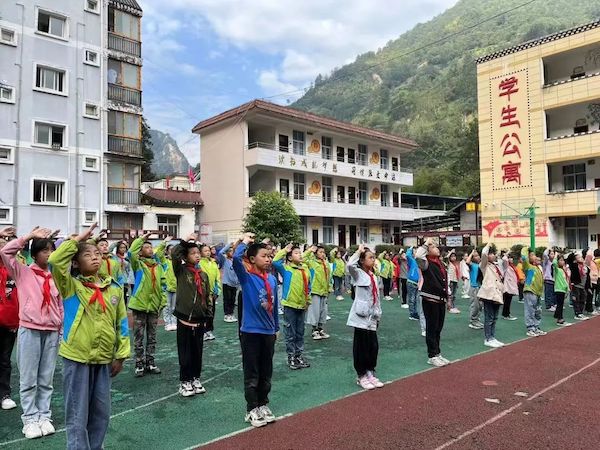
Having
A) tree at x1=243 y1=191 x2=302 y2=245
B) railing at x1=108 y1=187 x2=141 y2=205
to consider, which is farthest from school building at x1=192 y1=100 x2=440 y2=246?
railing at x1=108 y1=187 x2=141 y2=205

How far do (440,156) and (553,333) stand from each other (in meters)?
47.9

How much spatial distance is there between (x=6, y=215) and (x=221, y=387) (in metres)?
17.1

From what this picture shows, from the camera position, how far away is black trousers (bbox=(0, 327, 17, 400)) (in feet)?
15.4

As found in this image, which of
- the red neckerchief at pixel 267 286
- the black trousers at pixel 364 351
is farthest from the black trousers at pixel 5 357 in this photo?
the black trousers at pixel 364 351

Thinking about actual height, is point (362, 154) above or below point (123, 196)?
above

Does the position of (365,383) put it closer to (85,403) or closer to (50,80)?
(85,403)

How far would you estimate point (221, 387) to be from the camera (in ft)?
18.1

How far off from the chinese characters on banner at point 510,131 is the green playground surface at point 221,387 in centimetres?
1852

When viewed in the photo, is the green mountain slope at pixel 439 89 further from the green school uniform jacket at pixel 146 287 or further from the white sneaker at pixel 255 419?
the white sneaker at pixel 255 419

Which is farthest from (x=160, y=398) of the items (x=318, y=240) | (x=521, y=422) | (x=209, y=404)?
(x=318, y=240)

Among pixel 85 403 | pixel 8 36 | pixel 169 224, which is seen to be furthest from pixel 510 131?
pixel 85 403

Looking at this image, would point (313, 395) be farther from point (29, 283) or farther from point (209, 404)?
point (29, 283)

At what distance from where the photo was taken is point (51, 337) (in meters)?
4.40

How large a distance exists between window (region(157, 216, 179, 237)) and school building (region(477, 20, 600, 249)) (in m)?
17.6
